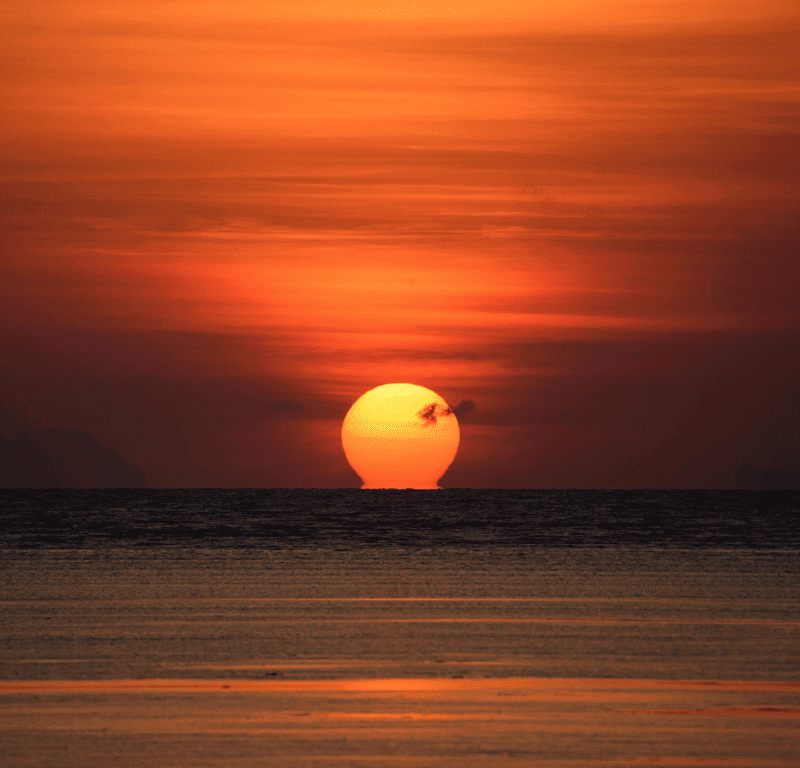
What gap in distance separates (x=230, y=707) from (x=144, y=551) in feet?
122

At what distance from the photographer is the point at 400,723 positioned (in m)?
13.6

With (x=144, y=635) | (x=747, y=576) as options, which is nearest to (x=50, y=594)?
(x=144, y=635)

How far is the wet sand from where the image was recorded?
39.3 feet

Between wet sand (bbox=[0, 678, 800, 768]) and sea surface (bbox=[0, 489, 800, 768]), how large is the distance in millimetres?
45

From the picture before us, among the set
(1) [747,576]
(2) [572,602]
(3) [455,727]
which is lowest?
(3) [455,727]

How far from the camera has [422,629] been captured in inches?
862

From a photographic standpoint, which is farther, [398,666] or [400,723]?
[398,666]

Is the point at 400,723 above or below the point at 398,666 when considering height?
below

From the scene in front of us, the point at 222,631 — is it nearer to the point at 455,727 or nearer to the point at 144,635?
the point at 144,635

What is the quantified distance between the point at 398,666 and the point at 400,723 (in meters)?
3.88

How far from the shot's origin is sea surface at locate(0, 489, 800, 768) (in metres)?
12.4

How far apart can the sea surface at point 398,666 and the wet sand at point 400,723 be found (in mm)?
45

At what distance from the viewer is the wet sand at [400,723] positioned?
12.0 meters

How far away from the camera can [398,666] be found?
17453mm
